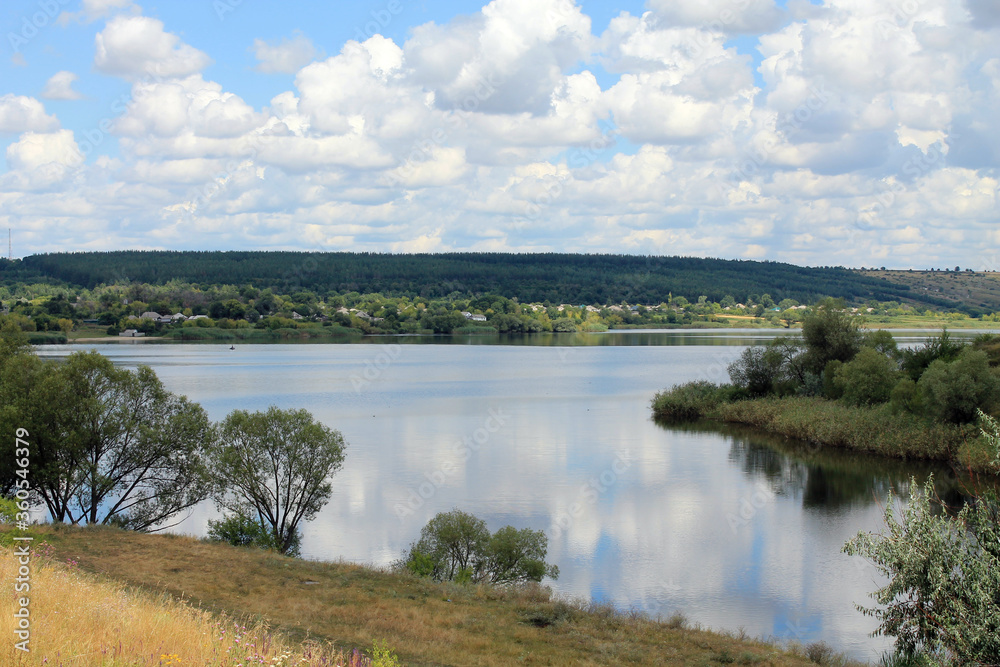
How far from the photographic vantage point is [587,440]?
124 ft

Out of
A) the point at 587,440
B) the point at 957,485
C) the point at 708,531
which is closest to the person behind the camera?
the point at 708,531

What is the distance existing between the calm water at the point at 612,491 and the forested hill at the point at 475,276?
294 ft

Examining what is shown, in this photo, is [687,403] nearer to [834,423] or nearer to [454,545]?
[834,423]

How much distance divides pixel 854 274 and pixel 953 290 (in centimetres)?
1912

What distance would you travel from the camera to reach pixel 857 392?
131 ft

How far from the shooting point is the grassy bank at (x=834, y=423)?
32.4 m

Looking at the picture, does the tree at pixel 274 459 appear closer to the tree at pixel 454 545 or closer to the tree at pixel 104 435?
the tree at pixel 104 435

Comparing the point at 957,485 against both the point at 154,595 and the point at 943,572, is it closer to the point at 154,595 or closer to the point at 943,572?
the point at 943,572

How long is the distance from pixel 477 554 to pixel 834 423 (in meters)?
25.3

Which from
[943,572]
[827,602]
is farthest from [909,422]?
[943,572]

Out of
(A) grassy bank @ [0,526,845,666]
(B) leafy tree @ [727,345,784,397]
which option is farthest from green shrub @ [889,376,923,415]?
(A) grassy bank @ [0,526,845,666]
